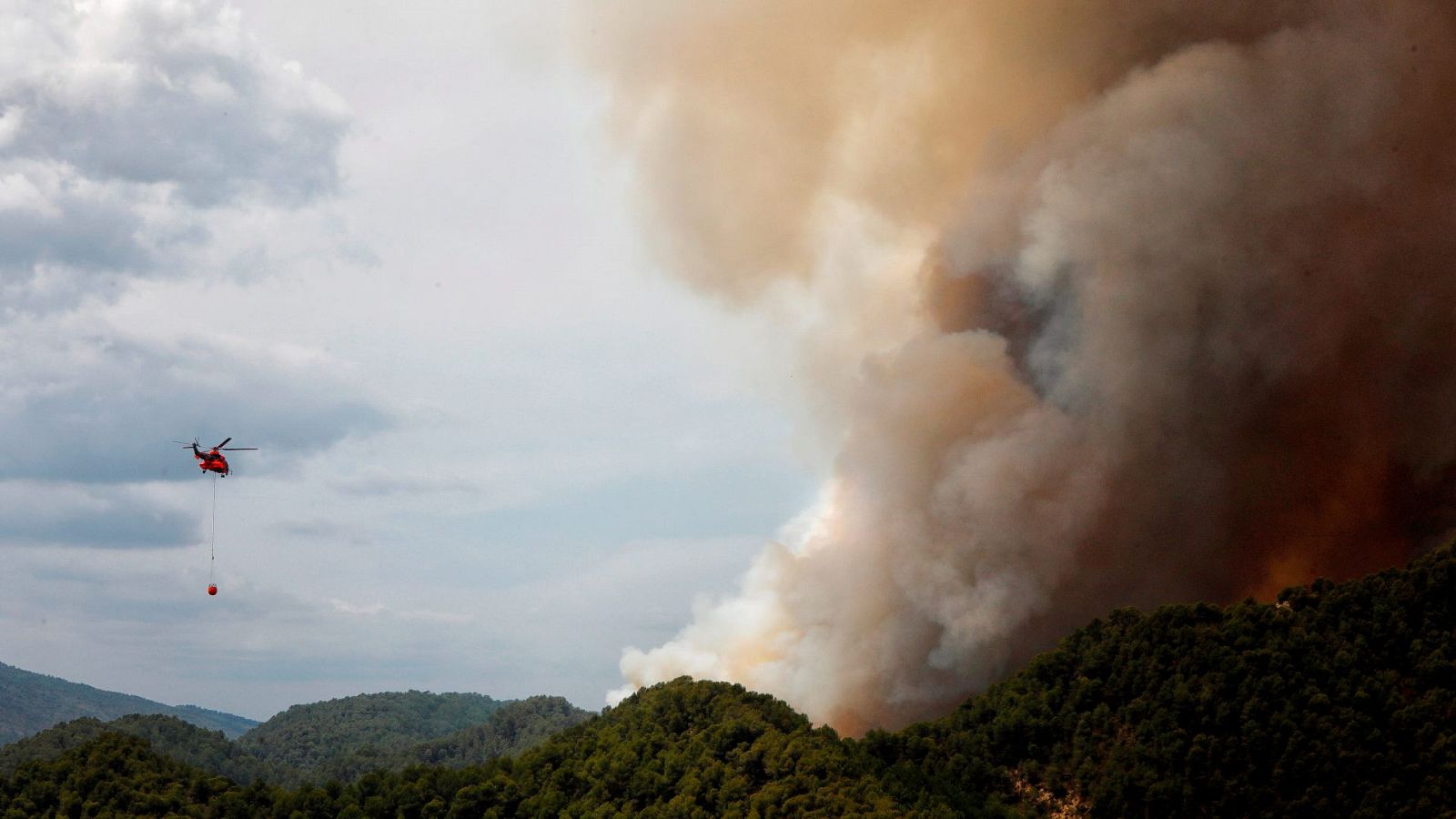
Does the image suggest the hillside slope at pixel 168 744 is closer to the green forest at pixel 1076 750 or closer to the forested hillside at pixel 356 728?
the forested hillside at pixel 356 728

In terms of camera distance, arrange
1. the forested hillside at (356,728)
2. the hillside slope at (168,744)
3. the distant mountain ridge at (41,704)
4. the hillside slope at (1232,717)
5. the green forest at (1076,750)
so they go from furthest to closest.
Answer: the distant mountain ridge at (41,704), the forested hillside at (356,728), the hillside slope at (168,744), the green forest at (1076,750), the hillside slope at (1232,717)

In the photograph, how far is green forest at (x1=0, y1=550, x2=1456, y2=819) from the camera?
39.6 meters

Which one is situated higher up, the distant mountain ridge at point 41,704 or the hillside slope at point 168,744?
the distant mountain ridge at point 41,704

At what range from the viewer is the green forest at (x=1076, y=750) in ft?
130

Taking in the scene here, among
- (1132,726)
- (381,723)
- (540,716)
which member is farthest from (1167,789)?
(381,723)

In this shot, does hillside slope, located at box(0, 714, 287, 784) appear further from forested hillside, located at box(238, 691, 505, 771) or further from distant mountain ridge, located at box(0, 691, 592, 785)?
forested hillside, located at box(238, 691, 505, 771)

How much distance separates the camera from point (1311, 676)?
42000 mm

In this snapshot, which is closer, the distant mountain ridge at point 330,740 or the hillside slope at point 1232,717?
the hillside slope at point 1232,717

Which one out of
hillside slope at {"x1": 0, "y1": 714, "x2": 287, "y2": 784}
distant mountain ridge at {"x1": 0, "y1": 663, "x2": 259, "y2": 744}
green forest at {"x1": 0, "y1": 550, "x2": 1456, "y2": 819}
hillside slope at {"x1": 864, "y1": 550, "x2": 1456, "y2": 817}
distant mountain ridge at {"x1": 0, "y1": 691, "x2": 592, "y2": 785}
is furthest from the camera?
distant mountain ridge at {"x1": 0, "y1": 663, "x2": 259, "y2": 744}

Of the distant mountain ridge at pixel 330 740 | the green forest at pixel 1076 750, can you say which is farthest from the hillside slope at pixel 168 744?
the green forest at pixel 1076 750

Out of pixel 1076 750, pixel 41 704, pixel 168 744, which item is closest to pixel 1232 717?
pixel 1076 750

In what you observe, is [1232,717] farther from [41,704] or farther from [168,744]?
[41,704]

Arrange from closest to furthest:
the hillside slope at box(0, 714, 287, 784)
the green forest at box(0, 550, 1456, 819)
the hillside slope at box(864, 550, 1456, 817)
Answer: the hillside slope at box(864, 550, 1456, 817) → the green forest at box(0, 550, 1456, 819) → the hillside slope at box(0, 714, 287, 784)

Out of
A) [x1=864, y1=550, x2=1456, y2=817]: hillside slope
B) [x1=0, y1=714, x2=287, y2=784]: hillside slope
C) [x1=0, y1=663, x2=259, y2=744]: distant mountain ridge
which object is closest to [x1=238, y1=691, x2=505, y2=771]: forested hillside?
[x1=0, y1=714, x2=287, y2=784]: hillside slope
